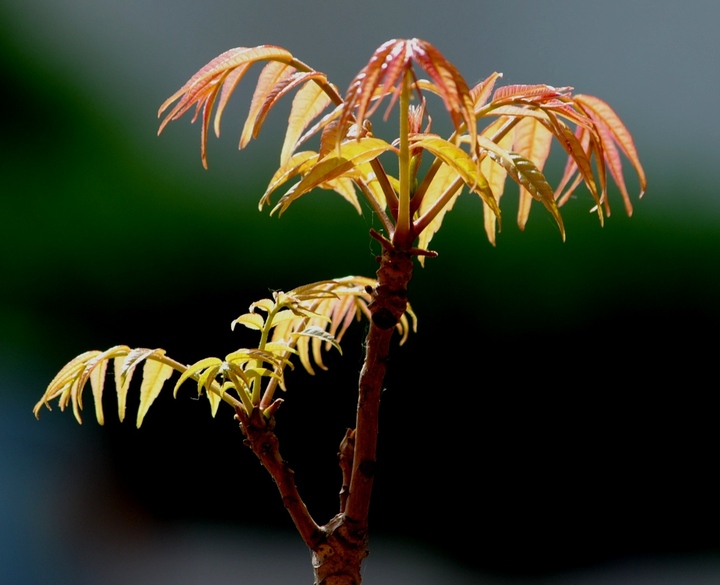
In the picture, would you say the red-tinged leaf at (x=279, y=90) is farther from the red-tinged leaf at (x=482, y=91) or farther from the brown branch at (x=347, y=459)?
the brown branch at (x=347, y=459)

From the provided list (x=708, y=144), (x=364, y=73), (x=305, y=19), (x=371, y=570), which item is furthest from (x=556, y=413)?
(x=364, y=73)

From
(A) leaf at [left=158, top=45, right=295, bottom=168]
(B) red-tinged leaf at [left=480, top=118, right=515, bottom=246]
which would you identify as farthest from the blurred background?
(A) leaf at [left=158, top=45, right=295, bottom=168]

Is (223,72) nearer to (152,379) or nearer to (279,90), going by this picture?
(279,90)

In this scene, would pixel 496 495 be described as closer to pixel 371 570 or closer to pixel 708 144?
pixel 371 570

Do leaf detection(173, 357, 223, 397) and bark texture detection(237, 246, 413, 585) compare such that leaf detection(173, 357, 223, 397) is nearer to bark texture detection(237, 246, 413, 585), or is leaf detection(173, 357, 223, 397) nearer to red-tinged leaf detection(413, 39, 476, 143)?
bark texture detection(237, 246, 413, 585)

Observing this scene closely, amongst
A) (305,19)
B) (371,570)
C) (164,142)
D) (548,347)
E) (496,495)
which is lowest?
(371,570)

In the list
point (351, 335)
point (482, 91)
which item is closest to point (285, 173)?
point (482, 91)

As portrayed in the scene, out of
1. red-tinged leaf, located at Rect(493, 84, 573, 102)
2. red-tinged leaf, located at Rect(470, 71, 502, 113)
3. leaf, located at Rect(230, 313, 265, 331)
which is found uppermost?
red-tinged leaf, located at Rect(470, 71, 502, 113)
